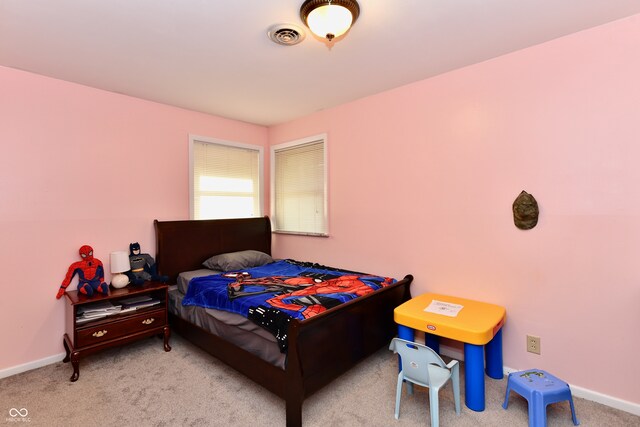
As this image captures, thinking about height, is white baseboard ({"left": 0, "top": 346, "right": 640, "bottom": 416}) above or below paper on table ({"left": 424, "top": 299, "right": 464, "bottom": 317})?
below

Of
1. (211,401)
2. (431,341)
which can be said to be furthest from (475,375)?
(211,401)

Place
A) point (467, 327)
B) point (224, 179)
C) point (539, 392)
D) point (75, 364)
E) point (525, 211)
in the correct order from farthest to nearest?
point (224, 179), point (75, 364), point (525, 211), point (467, 327), point (539, 392)

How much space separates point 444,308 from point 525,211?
37.0 inches

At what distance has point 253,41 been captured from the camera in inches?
83.8

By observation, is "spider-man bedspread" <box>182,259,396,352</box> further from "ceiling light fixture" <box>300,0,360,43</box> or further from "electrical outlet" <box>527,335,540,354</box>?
"ceiling light fixture" <box>300,0,360,43</box>

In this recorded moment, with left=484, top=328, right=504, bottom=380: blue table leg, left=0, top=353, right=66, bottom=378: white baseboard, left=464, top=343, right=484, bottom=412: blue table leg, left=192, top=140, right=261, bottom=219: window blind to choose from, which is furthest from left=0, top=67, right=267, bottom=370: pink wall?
left=484, top=328, right=504, bottom=380: blue table leg

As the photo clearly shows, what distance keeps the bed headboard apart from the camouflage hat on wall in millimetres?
2946

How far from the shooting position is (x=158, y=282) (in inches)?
121

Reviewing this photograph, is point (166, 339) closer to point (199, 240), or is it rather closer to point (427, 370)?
point (199, 240)

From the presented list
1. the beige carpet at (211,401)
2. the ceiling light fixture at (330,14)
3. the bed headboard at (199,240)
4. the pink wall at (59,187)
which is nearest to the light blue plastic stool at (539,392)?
the beige carpet at (211,401)

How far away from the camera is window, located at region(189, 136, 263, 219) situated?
146 inches

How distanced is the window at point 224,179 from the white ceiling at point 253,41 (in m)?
0.84

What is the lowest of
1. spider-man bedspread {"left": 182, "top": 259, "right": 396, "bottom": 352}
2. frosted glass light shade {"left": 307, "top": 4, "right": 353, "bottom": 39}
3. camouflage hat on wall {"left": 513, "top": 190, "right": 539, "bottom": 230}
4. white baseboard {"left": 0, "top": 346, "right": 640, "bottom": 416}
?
white baseboard {"left": 0, "top": 346, "right": 640, "bottom": 416}

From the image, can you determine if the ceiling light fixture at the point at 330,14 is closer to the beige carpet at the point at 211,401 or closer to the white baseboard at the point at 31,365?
the beige carpet at the point at 211,401
